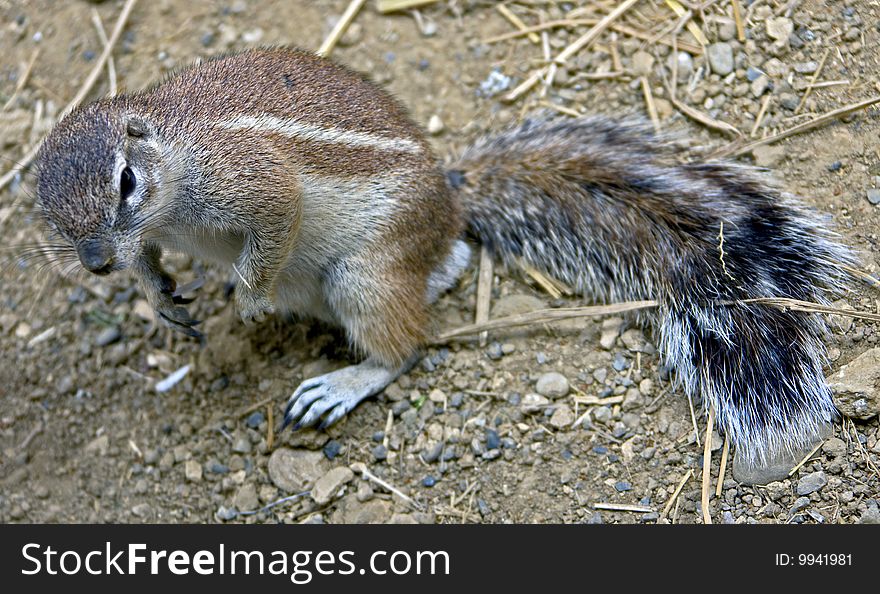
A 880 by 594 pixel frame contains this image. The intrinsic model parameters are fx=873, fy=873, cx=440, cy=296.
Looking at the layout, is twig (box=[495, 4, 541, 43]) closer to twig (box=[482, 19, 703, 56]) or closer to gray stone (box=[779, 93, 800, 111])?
twig (box=[482, 19, 703, 56])

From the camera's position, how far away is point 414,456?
321 cm

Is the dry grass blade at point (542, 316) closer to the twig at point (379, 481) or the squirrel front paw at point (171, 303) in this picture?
the twig at point (379, 481)

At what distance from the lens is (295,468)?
10.8ft

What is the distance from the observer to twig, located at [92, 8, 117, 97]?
4180mm

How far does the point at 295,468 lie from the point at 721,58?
2.38 m

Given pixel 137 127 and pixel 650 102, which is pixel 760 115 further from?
pixel 137 127

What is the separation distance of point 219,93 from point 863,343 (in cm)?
235

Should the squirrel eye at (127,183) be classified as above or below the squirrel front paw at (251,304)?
above

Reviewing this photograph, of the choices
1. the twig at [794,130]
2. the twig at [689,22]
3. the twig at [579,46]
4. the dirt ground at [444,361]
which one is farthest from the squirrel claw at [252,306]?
the twig at [689,22]

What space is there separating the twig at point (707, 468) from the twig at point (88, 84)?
313 cm

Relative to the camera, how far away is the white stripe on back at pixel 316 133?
9.79 feet

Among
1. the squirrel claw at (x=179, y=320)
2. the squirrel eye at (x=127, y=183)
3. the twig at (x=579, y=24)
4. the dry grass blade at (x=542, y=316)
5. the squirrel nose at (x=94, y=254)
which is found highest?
the squirrel eye at (x=127, y=183)

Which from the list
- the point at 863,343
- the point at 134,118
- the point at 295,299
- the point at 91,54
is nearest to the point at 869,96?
the point at 863,343

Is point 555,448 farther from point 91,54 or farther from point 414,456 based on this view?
point 91,54
